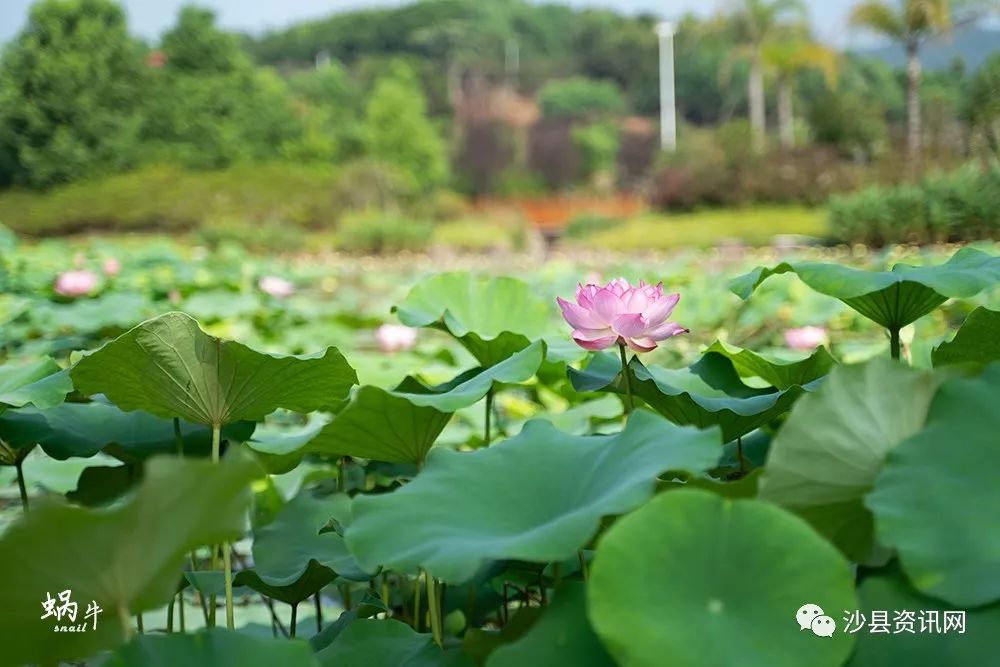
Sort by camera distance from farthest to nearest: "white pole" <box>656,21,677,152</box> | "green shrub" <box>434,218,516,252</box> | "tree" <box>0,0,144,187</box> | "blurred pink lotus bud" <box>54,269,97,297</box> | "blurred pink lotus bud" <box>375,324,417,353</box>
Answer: "white pole" <box>656,21,677,152</box>
"tree" <box>0,0,144,187</box>
"green shrub" <box>434,218,516,252</box>
"blurred pink lotus bud" <box>54,269,97,297</box>
"blurred pink lotus bud" <box>375,324,417,353</box>

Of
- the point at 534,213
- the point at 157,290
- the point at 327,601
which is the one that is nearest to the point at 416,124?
the point at 534,213

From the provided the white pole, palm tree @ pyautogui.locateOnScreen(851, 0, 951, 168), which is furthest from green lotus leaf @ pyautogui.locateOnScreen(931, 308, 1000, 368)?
the white pole

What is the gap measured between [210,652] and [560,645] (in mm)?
100

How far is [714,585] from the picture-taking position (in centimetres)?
26

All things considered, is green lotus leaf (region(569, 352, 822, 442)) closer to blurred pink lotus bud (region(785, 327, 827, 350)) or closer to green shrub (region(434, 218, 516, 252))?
blurred pink lotus bud (region(785, 327, 827, 350))

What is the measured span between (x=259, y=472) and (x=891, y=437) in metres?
0.18

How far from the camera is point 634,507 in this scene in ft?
0.93

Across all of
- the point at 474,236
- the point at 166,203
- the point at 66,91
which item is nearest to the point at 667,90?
the point at 474,236

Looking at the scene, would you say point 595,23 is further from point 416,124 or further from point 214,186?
point 214,186

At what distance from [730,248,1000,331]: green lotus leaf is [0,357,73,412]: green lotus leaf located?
0.33 meters

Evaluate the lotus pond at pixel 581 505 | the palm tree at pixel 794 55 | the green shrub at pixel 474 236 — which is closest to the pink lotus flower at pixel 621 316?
the lotus pond at pixel 581 505

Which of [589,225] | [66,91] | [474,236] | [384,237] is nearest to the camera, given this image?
[384,237]

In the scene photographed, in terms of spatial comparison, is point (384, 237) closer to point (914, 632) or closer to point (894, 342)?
point (894, 342)

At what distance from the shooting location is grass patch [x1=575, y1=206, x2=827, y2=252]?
31.5 ft
